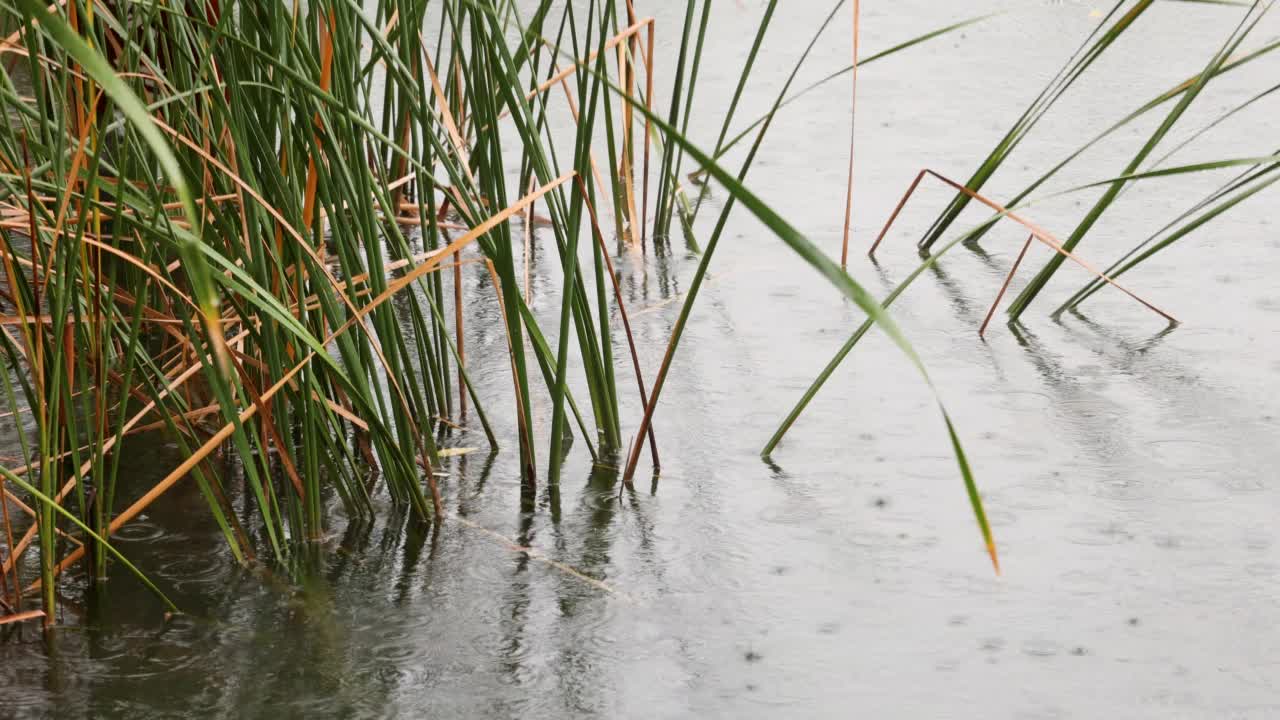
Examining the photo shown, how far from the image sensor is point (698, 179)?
8.98 feet

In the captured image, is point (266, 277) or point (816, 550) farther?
point (816, 550)

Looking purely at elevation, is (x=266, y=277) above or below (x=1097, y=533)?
above

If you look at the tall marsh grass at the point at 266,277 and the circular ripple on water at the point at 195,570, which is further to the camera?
the circular ripple on water at the point at 195,570

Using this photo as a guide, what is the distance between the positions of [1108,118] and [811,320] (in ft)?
3.89

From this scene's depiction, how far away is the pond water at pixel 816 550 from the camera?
1240 millimetres

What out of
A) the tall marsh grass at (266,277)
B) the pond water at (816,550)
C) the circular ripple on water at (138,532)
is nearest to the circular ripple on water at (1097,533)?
the pond water at (816,550)

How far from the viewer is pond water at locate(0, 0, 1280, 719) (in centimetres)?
124

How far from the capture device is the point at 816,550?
147cm

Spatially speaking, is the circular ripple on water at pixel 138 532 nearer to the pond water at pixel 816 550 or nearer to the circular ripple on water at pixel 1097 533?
the pond water at pixel 816 550

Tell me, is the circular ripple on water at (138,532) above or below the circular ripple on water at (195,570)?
above

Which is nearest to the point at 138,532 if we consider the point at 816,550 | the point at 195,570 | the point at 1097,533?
the point at 195,570

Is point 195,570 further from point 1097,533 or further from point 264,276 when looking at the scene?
point 1097,533

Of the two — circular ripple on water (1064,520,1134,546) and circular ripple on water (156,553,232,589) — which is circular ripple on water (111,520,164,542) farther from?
circular ripple on water (1064,520,1134,546)

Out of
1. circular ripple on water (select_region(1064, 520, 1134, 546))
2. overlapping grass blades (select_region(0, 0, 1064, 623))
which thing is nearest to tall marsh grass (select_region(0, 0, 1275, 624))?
overlapping grass blades (select_region(0, 0, 1064, 623))
